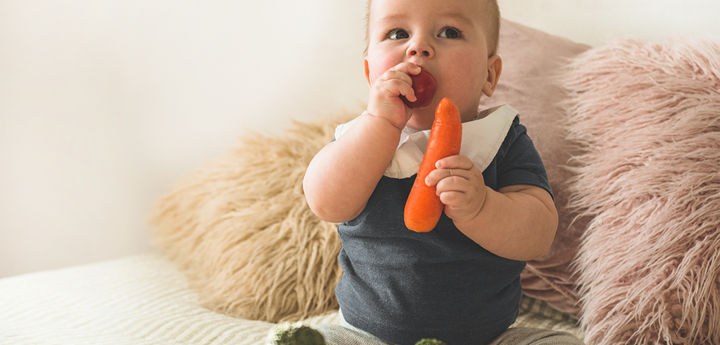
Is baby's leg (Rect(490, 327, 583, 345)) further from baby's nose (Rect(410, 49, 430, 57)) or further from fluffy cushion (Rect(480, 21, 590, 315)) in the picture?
baby's nose (Rect(410, 49, 430, 57))

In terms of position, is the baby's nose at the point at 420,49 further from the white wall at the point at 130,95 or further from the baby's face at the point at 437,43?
the white wall at the point at 130,95

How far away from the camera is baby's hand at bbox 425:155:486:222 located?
1.77ft

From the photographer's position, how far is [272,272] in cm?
105

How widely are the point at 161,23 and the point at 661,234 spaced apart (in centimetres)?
171

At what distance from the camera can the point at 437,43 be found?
26.8 inches

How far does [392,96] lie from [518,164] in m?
0.23

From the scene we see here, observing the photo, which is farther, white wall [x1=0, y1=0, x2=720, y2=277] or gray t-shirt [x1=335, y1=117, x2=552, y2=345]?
white wall [x1=0, y1=0, x2=720, y2=277]

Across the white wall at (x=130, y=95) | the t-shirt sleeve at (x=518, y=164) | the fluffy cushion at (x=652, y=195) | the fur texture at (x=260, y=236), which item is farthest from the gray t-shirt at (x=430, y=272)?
the white wall at (x=130, y=95)

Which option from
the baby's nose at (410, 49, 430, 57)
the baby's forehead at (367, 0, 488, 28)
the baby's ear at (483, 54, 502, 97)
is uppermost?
the baby's forehead at (367, 0, 488, 28)

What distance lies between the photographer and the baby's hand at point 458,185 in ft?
1.77

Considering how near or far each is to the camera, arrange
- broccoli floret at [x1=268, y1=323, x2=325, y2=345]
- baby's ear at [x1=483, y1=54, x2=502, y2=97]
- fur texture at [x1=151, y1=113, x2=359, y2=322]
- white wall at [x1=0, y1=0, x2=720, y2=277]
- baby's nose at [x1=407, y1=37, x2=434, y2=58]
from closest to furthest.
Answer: broccoli floret at [x1=268, y1=323, x2=325, y2=345] < baby's nose at [x1=407, y1=37, x2=434, y2=58] < baby's ear at [x1=483, y1=54, x2=502, y2=97] < fur texture at [x1=151, y1=113, x2=359, y2=322] < white wall at [x1=0, y1=0, x2=720, y2=277]

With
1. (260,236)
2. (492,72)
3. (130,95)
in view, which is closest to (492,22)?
(492,72)

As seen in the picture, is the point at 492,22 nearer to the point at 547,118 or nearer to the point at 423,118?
the point at 423,118

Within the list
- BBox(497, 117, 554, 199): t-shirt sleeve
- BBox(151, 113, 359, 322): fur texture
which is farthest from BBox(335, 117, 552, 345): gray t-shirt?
BBox(151, 113, 359, 322): fur texture
